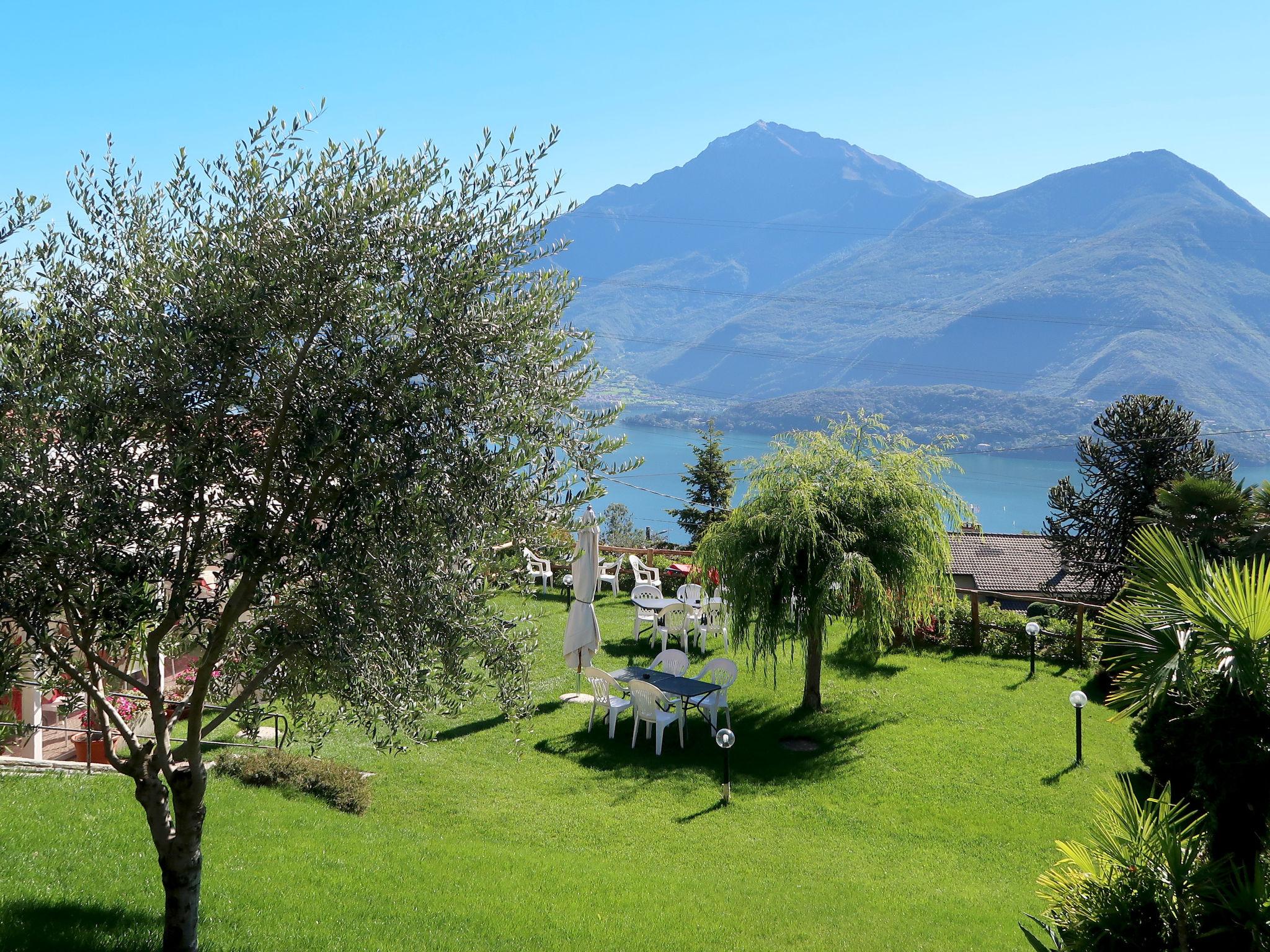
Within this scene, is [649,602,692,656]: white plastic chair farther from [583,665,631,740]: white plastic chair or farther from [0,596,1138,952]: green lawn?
[583,665,631,740]: white plastic chair

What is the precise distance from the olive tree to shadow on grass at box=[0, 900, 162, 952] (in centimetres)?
179

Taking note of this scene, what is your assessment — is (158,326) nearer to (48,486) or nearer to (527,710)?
(48,486)

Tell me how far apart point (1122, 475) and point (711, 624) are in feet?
36.1

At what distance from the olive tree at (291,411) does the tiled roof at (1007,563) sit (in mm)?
50069

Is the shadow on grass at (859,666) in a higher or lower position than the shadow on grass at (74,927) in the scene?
higher

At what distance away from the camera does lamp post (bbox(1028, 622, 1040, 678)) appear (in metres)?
16.6

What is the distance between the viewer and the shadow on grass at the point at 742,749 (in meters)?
12.5

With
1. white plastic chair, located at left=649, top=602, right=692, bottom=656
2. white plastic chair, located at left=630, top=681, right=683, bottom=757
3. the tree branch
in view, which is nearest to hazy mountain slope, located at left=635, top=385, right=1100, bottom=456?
white plastic chair, located at left=649, top=602, right=692, bottom=656

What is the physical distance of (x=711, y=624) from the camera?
59.6 feet

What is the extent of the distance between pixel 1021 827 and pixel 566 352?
28.0 feet

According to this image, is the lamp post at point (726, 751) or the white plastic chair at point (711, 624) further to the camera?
the white plastic chair at point (711, 624)

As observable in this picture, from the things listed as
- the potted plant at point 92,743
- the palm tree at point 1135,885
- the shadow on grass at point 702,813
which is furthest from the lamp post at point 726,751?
the potted plant at point 92,743

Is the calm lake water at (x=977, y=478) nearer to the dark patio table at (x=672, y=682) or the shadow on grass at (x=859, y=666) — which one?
the shadow on grass at (x=859, y=666)

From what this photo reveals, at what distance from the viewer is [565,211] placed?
601cm
